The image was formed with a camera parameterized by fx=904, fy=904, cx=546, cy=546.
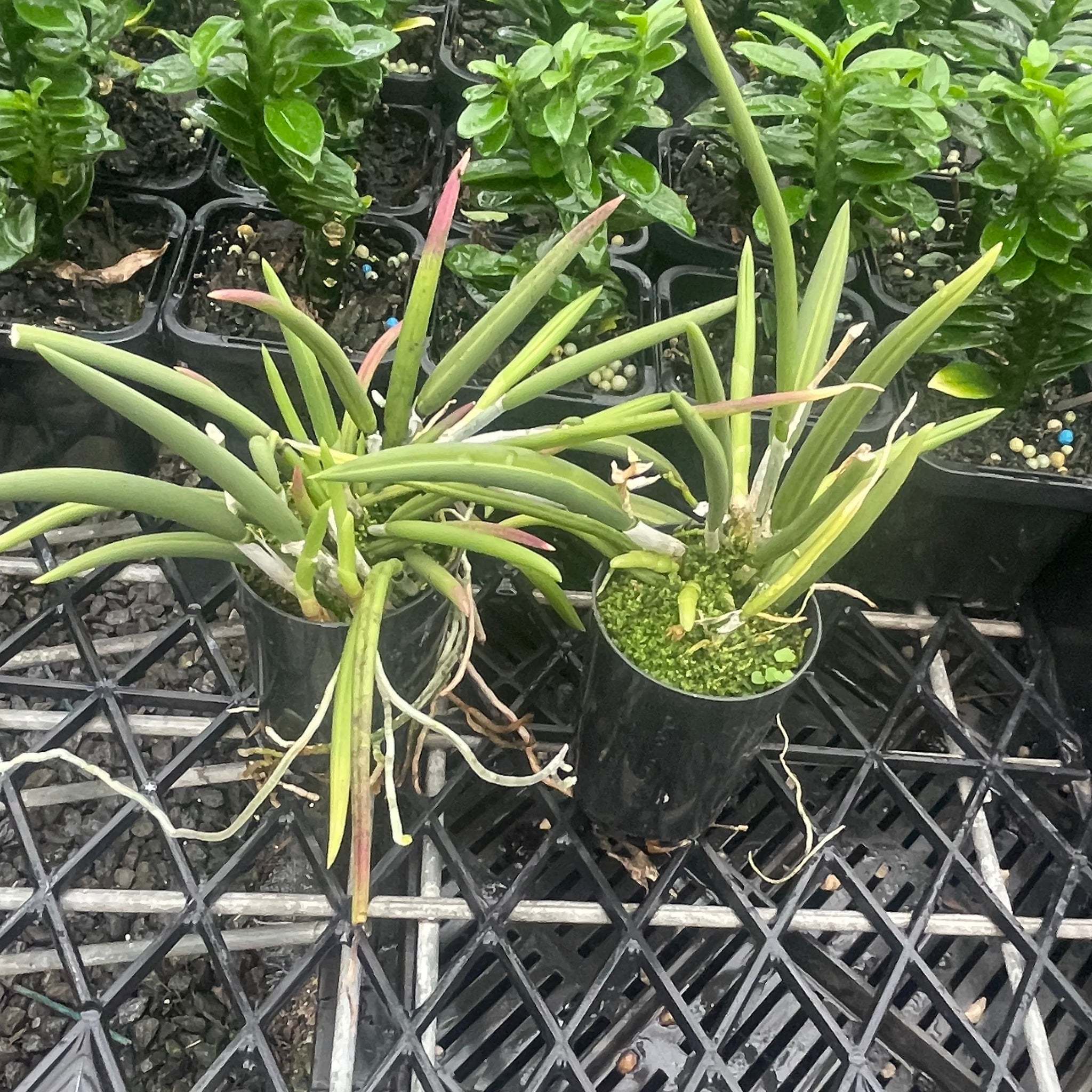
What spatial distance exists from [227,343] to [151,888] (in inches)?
21.3

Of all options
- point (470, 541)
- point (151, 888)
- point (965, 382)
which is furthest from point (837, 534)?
point (151, 888)

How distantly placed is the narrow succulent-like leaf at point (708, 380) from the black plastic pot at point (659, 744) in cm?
13

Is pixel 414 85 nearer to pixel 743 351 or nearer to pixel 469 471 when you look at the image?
pixel 743 351

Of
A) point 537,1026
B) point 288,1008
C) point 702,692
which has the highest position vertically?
point 702,692

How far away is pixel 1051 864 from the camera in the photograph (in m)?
0.82

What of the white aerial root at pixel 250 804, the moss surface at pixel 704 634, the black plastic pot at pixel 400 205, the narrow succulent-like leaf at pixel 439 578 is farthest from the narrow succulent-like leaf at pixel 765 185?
the black plastic pot at pixel 400 205

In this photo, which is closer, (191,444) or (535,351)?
(191,444)

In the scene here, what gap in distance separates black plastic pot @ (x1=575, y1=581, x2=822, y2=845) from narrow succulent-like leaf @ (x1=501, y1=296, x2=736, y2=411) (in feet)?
0.47

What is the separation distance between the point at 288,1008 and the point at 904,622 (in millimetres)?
702

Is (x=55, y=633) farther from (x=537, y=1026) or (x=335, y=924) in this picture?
(x=537, y=1026)

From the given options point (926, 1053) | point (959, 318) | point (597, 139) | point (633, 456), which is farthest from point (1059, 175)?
point (926, 1053)

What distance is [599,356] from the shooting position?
1.94 feet

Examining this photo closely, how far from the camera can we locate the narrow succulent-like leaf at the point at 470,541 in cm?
54

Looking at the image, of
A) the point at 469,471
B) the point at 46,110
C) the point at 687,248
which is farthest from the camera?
the point at 687,248
